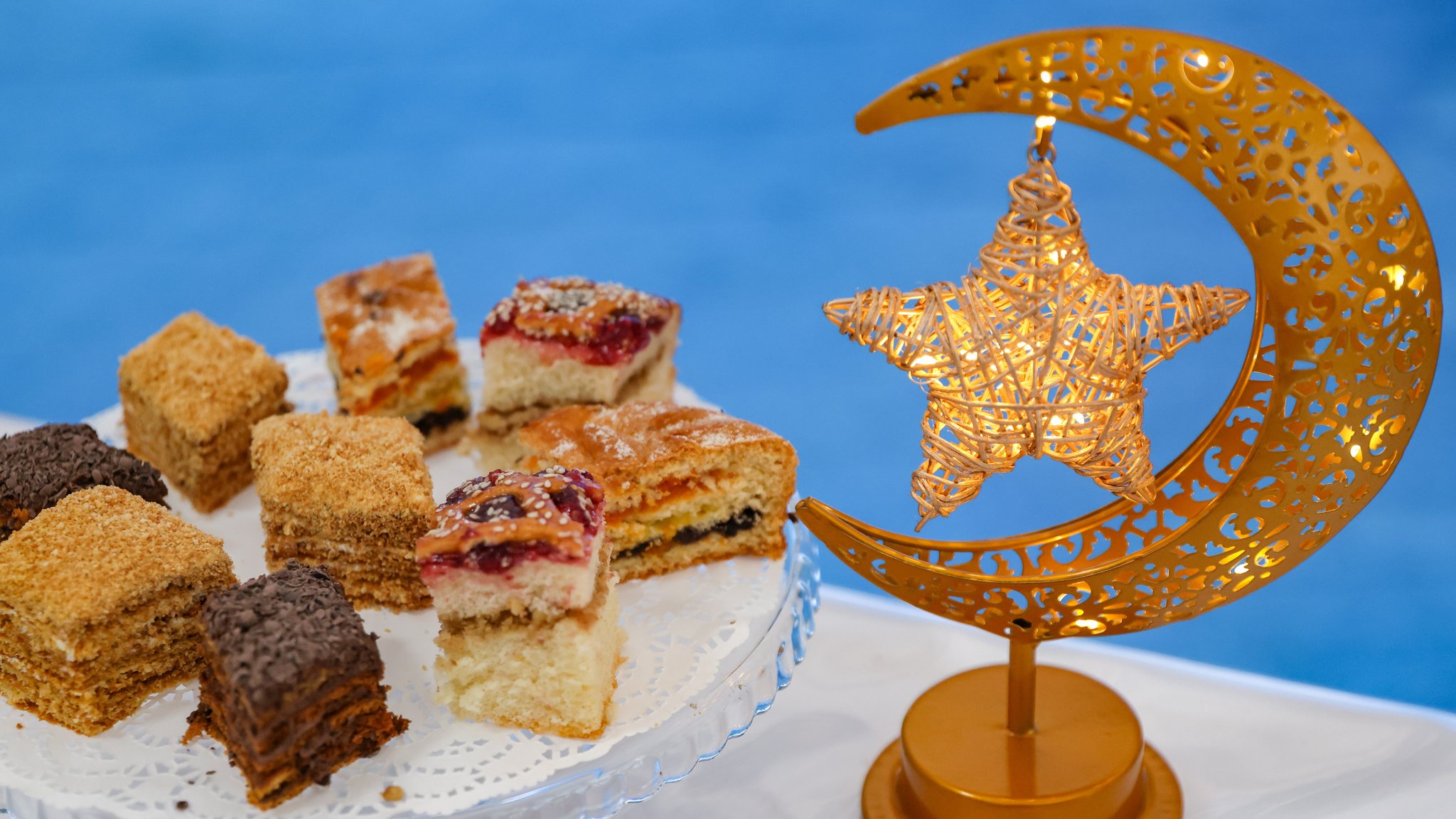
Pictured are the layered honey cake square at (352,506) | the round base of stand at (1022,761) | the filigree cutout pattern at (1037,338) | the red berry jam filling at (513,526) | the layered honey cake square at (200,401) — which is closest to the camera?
the filigree cutout pattern at (1037,338)

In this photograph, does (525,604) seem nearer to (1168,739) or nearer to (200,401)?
(200,401)

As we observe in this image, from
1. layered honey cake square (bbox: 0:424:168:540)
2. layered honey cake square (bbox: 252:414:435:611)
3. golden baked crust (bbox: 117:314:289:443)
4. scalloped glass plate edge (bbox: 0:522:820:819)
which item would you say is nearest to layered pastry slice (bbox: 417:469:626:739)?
scalloped glass plate edge (bbox: 0:522:820:819)

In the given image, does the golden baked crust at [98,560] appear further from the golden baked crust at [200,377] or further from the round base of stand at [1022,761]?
the round base of stand at [1022,761]

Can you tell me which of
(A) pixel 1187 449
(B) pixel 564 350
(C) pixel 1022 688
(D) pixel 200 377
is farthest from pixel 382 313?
(A) pixel 1187 449

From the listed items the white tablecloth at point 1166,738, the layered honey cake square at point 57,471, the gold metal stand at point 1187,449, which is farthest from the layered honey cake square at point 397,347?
the gold metal stand at point 1187,449

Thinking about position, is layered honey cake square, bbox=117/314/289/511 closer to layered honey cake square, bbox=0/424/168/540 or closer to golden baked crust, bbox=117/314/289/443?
golden baked crust, bbox=117/314/289/443

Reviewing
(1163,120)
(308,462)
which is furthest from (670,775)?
(1163,120)
